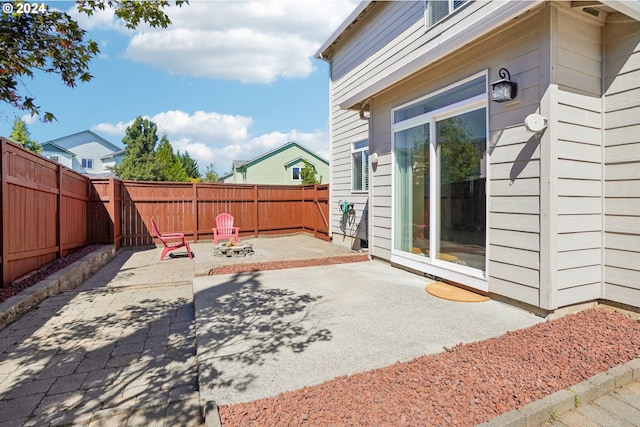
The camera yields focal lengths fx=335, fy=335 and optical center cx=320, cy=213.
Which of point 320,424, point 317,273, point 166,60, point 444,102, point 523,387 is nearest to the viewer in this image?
point 320,424

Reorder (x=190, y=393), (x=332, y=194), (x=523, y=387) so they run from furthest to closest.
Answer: (x=332, y=194), (x=190, y=393), (x=523, y=387)

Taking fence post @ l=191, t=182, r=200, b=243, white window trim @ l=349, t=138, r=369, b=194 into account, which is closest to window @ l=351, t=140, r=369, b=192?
white window trim @ l=349, t=138, r=369, b=194

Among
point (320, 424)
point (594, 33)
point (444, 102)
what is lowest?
point (320, 424)

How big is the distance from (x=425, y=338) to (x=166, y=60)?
1524 centimetres

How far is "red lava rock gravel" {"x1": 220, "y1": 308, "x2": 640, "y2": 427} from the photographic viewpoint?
1742 millimetres

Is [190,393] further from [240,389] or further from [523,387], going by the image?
[523,387]

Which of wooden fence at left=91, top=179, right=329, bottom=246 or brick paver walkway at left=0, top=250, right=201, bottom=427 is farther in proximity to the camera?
wooden fence at left=91, top=179, right=329, bottom=246

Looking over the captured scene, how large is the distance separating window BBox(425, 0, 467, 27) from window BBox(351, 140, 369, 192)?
2.66 meters

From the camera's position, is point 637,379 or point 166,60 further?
point 166,60

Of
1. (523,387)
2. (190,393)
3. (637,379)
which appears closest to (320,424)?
(190,393)

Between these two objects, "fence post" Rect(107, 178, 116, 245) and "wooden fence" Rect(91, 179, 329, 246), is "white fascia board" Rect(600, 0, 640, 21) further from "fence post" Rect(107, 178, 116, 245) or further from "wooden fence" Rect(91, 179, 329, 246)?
"fence post" Rect(107, 178, 116, 245)

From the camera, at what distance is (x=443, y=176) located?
14.3 feet

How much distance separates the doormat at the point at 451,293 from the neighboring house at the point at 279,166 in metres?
19.4

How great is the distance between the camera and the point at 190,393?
2225mm
